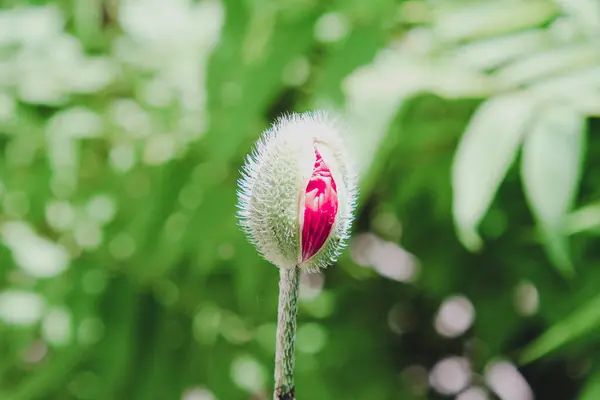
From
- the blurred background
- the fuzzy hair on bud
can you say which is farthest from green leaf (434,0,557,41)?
the fuzzy hair on bud

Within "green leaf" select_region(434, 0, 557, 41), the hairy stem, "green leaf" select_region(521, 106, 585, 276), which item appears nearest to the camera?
the hairy stem

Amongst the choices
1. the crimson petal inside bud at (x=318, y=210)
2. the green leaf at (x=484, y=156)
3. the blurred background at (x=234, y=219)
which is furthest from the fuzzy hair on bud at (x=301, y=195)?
the blurred background at (x=234, y=219)

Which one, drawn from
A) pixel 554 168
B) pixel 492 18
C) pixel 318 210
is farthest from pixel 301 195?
pixel 492 18

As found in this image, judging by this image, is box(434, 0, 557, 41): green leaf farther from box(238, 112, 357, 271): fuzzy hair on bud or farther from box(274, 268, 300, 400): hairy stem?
box(274, 268, 300, 400): hairy stem

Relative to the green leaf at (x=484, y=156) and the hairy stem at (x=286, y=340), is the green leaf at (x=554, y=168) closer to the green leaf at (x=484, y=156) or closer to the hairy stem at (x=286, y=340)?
the green leaf at (x=484, y=156)

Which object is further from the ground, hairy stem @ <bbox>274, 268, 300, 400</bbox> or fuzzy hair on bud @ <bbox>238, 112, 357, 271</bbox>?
fuzzy hair on bud @ <bbox>238, 112, 357, 271</bbox>
